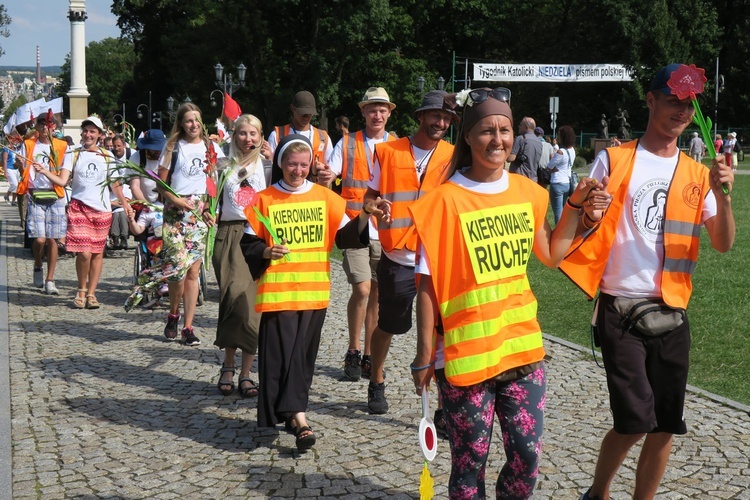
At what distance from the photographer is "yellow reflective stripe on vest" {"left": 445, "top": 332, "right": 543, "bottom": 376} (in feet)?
11.3

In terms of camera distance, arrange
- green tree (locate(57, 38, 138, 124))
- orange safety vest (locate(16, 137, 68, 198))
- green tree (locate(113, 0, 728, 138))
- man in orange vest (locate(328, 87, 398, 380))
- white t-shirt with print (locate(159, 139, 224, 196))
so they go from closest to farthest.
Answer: man in orange vest (locate(328, 87, 398, 380)) → white t-shirt with print (locate(159, 139, 224, 196)) → orange safety vest (locate(16, 137, 68, 198)) → green tree (locate(113, 0, 728, 138)) → green tree (locate(57, 38, 138, 124))

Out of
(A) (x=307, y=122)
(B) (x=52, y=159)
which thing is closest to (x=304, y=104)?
(A) (x=307, y=122)

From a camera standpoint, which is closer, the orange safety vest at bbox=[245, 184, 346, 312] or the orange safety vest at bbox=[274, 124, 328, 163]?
the orange safety vest at bbox=[245, 184, 346, 312]

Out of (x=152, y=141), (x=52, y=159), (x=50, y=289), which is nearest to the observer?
(x=152, y=141)

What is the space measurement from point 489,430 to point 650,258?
984 mm

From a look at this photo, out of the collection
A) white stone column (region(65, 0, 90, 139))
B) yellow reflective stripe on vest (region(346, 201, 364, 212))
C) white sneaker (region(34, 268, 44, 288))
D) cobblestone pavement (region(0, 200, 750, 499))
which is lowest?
cobblestone pavement (region(0, 200, 750, 499))

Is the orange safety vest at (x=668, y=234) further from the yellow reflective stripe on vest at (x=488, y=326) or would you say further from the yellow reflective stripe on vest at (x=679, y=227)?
the yellow reflective stripe on vest at (x=488, y=326)

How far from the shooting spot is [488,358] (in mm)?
3453

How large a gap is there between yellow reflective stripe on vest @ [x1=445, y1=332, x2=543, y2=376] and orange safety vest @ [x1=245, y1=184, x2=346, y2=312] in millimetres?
2067

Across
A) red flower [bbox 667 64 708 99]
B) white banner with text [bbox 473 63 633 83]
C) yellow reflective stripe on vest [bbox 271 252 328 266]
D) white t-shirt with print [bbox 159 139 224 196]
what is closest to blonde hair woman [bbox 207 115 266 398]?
white t-shirt with print [bbox 159 139 224 196]

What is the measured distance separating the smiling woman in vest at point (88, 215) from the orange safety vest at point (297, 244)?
5547 millimetres

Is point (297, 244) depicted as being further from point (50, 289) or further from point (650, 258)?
point (50, 289)

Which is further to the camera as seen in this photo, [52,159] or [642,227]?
[52,159]

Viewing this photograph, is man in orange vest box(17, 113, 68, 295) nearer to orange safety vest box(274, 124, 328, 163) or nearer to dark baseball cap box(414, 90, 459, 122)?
orange safety vest box(274, 124, 328, 163)
